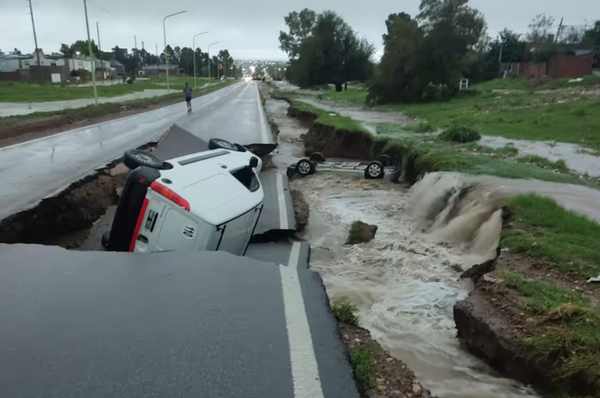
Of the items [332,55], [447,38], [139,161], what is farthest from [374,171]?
[332,55]

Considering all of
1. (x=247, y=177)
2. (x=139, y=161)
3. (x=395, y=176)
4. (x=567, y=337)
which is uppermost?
(x=139, y=161)

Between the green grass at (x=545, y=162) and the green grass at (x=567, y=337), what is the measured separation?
8669mm

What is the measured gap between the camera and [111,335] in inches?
119

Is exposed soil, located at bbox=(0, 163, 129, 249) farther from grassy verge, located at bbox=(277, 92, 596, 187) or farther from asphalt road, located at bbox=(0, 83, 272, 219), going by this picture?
grassy verge, located at bbox=(277, 92, 596, 187)

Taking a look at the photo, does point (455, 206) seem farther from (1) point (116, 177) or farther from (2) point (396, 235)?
(1) point (116, 177)

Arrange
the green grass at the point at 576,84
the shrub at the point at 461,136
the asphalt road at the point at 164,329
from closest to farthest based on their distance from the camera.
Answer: the asphalt road at the point at 164,329 < the shrub at the point at 461,136 < the green grass at the point at 576,84

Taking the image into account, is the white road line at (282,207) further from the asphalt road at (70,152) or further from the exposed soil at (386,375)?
the exposed soil at (386,375)

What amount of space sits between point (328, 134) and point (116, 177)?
12.6m

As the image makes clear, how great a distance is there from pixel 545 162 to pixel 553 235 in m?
7.37

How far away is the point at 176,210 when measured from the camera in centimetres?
458

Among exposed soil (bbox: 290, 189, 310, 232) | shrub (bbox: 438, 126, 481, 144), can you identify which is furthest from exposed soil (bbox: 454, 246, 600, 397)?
shrub (bbox: 438, 126, 481, 144)

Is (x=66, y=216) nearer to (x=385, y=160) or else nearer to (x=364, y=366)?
(x=364, y=366)

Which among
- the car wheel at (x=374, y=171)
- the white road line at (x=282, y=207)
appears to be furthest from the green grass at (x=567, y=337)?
the car wheel at (x=374, y=171)

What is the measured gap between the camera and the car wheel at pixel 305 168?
15.6m
